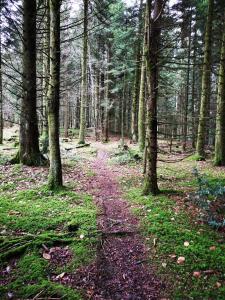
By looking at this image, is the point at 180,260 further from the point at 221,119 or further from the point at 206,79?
the point at 206,79

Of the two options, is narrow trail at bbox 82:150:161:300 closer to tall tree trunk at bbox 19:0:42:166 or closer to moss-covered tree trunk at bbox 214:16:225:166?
tall tree trunk at bbox 19:0:42:166

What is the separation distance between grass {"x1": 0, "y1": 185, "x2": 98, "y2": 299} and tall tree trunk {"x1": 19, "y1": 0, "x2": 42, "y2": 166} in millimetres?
2497

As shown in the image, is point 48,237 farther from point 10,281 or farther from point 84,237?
point 10,281

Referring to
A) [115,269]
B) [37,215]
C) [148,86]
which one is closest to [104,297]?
[115,269]

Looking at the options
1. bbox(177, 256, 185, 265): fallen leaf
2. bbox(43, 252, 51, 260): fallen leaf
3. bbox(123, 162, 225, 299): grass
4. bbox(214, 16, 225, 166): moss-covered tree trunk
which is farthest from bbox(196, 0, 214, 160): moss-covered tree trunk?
bbox(43, 252, 51, 260): fallen leaf

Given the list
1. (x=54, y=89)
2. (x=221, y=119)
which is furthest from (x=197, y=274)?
(x=221, y=119)

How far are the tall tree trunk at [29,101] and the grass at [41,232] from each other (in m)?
2.50

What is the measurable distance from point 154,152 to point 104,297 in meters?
4.33

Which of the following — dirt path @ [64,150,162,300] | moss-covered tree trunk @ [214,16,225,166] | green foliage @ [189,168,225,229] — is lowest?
dirt path @ [64,150,162,300]

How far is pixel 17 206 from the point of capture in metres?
6.62

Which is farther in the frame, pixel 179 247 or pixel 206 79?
pixel 206 79

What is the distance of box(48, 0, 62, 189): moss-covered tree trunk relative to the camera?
7445mm

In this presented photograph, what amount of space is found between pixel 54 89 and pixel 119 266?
5.05m

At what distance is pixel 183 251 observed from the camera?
4.79 metres
